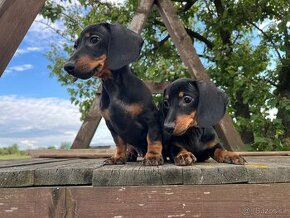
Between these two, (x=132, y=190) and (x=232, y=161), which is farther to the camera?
(x=232, y=161)

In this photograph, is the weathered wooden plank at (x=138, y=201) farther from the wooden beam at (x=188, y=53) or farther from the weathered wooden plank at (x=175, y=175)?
the wooden beam at (x=188, y=53)

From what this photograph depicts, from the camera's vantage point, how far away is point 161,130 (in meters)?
2.44

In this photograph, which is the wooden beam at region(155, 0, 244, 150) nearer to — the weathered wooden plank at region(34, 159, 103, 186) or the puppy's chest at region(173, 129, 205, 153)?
the puppy's chest at region(173, 129, 205, 153)

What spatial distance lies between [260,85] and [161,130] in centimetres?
398

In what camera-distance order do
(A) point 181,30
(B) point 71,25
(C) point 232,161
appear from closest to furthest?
(C) point 232,161, (A) point 181,30, (B) point 71,25

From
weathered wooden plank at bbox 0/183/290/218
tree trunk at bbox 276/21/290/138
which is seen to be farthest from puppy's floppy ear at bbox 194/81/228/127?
tree trunk at bbox 276/21/290/138

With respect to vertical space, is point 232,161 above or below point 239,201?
above

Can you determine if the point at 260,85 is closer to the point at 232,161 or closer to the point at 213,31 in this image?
the point at 213,31

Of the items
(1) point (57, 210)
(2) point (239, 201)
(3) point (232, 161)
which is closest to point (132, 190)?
(1) point (57, 210)

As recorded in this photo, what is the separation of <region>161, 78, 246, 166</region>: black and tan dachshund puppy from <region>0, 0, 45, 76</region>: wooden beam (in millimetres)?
1364

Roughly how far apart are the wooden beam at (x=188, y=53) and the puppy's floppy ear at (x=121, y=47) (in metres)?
2.61

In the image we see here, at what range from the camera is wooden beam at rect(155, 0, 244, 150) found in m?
4.97

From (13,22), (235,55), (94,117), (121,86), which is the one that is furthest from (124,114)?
(235,55)

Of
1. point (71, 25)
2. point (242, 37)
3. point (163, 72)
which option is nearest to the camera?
point (163, 72)
